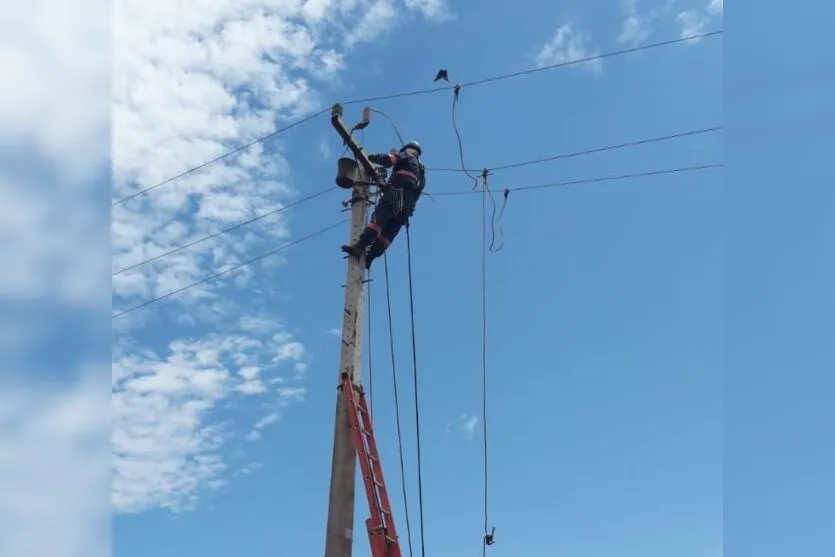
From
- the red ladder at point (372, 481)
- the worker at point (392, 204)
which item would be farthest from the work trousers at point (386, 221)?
the red ladder at point (372, 481)

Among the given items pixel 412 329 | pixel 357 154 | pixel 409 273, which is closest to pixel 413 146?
pixel 357 154

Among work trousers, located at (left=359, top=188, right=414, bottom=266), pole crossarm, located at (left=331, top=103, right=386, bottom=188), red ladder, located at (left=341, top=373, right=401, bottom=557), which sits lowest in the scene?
red ladder, located at (left=341, top=373, right=401, bottom=557)

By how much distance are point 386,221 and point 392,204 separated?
0.20 meters

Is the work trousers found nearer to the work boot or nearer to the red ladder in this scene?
the work boot

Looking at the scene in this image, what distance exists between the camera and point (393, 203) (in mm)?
8555

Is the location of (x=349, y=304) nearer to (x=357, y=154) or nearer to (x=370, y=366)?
(x=370, y=366)

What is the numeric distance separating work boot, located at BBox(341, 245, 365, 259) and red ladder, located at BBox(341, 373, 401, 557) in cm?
127

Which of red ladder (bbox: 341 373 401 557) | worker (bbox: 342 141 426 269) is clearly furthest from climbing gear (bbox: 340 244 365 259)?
red ladder (bbox: 341 373 401 557)

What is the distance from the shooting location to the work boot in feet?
27.3

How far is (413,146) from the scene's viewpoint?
30.2 feet

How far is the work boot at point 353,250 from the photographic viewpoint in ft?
27.3

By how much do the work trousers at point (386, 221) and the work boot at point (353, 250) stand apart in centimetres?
5

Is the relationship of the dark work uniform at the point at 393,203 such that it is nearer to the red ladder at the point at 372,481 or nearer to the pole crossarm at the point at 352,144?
the pole crossarm at the point at 352,144

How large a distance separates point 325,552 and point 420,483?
165 centimetres
